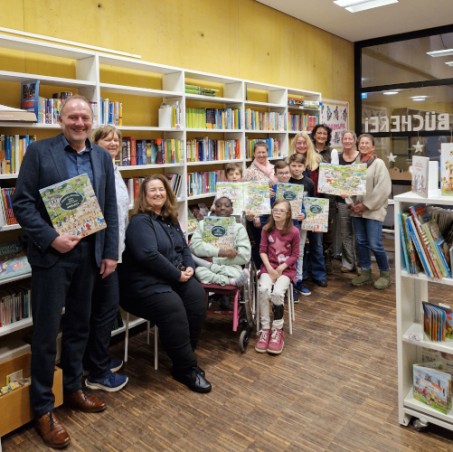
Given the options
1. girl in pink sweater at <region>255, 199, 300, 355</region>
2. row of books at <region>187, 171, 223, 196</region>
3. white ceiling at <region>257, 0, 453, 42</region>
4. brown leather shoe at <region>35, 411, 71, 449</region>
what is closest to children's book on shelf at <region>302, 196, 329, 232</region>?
girl in pink sweater at <region>255, 199, 300, 355</region>

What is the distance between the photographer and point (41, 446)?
7.61 ft

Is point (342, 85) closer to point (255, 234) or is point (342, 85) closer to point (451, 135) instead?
point (451, 135)

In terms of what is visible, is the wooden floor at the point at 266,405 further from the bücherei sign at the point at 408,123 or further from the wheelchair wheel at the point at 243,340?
the bücherei sign at the point at 408,123

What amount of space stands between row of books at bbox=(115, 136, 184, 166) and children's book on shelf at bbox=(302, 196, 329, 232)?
1.37 m

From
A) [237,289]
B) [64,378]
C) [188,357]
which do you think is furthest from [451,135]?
[64,378]

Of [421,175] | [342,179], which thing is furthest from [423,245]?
[342,179]

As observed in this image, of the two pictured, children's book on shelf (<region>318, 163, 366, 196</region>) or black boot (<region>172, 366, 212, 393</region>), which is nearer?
black boot (<region>172, 366, 212, 393</region>)

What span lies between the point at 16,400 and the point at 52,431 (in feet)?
0.88

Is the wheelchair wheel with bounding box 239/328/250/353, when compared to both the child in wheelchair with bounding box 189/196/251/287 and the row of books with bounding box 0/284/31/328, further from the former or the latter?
the row of books with bounding box 0/284/31/328

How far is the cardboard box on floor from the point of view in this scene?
7.64 ft

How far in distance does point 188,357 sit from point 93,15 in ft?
9.25

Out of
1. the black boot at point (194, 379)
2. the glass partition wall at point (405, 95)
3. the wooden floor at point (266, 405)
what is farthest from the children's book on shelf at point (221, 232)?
the glass partition wall at point (405, 95)

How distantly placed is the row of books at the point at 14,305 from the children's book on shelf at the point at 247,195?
1.78m

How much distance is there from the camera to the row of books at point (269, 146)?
5134 mm
